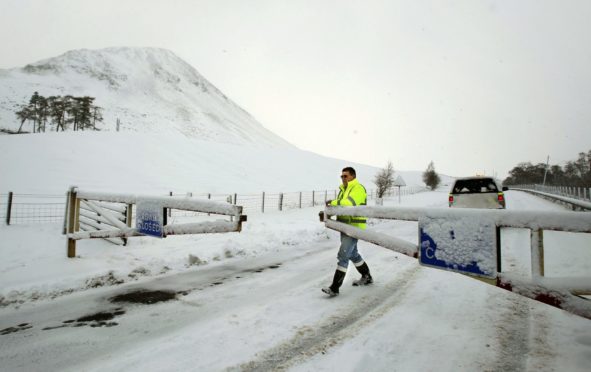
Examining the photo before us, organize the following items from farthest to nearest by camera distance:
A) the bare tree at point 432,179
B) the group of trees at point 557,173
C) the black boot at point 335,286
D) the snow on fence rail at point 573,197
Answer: the bare tree at point 432,179 < the group of trees at point 557,173 < the snow on fence rail at point 573,197 < the black boot at point 335,286

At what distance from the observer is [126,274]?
17.2 ft

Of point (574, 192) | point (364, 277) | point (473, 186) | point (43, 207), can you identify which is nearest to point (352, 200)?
point (364, 277)

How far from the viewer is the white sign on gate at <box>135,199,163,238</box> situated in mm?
4289

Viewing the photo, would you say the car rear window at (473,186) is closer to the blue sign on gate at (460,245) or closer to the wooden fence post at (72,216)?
the blue sign on gate at (460,245)

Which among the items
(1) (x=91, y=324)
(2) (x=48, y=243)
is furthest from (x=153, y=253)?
(1) (x=91, y=324)

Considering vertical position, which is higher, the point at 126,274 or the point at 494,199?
the point at 494,199

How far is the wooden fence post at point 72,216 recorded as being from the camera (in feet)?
18.7

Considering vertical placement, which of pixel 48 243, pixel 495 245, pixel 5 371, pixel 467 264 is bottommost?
pixel 5 371

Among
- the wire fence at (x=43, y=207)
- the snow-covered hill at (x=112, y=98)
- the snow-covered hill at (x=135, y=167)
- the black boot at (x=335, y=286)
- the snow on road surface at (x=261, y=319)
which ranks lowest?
the snow on road surface at (x=261, y=319)

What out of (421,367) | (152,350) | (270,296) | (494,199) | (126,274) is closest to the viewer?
(421,367)

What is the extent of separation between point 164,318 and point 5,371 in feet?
4.42

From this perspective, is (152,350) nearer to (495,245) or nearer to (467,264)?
(467,264)

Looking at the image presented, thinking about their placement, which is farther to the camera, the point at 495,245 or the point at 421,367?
the point at 421,367

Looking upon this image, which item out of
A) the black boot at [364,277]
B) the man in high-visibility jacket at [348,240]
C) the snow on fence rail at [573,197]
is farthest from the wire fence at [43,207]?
the snow on fence rail at [573,197]
